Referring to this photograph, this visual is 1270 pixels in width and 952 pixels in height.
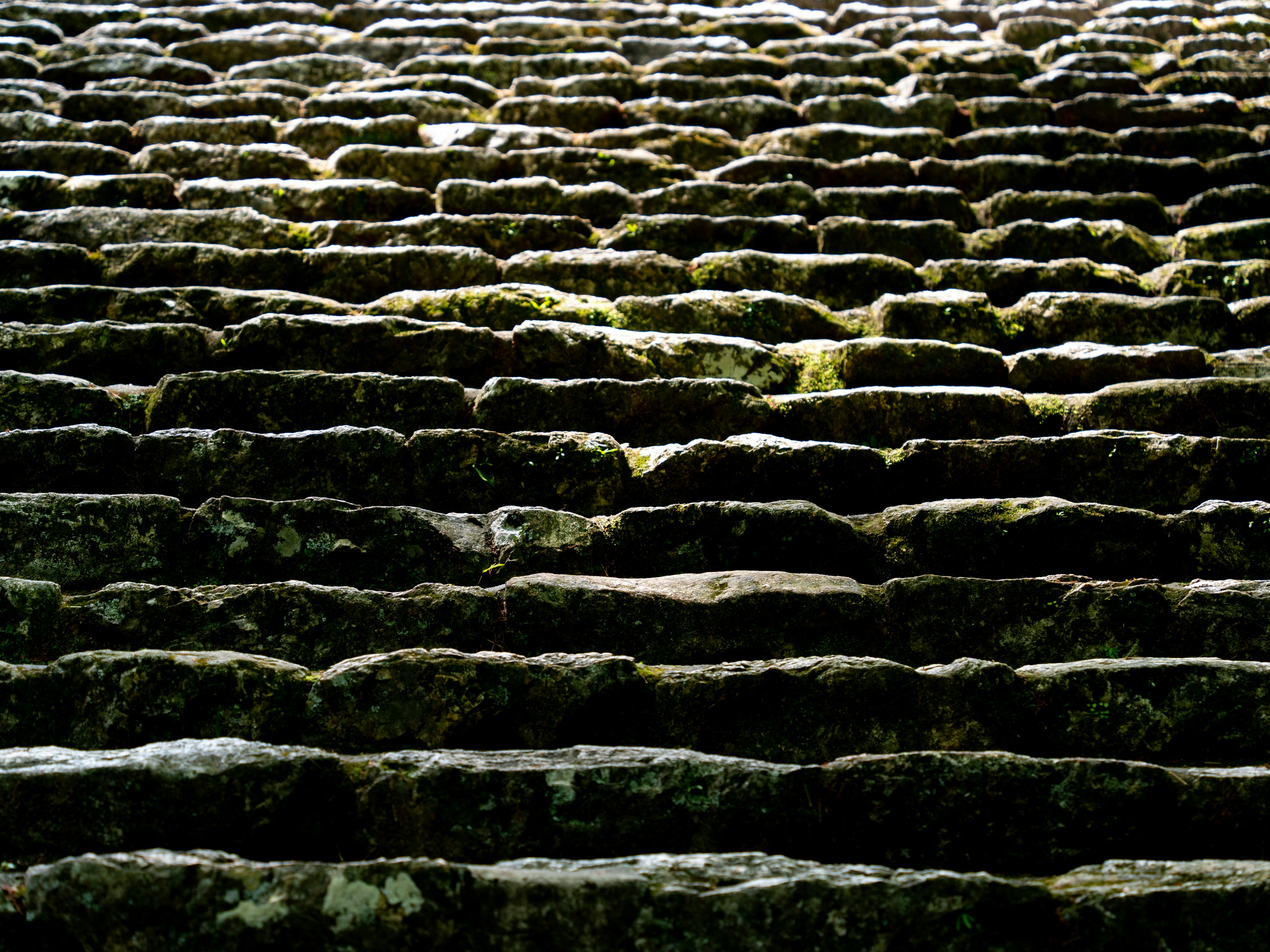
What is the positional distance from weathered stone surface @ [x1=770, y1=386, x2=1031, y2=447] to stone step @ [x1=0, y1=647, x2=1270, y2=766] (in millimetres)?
966

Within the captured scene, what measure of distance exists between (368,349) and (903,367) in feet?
5.52

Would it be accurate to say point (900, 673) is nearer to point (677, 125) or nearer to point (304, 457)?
point (304, 457)

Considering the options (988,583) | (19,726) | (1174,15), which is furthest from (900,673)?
(1174,15)

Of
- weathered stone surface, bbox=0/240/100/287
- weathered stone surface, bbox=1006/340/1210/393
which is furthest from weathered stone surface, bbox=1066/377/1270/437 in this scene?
weathered stone surface, bbox=0/240/100/287

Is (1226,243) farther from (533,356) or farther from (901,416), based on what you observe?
(533,356)

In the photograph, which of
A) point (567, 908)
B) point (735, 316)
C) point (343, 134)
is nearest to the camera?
point (567, 908)

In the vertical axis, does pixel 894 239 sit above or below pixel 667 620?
above

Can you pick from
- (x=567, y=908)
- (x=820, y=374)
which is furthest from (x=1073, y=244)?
(x=567, y=908)

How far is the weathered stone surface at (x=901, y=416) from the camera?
2.70m

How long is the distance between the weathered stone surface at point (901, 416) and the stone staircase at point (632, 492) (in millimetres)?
18

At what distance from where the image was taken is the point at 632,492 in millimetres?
2488

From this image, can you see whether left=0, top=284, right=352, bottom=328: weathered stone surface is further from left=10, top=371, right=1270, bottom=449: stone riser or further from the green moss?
the green moss

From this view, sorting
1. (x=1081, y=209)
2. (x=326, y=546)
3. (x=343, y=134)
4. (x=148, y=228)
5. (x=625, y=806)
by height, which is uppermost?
(x=343, y=134)

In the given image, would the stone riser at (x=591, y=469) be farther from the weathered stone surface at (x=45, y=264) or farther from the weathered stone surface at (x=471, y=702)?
the weathered stone surface at (x=45, y=264)
